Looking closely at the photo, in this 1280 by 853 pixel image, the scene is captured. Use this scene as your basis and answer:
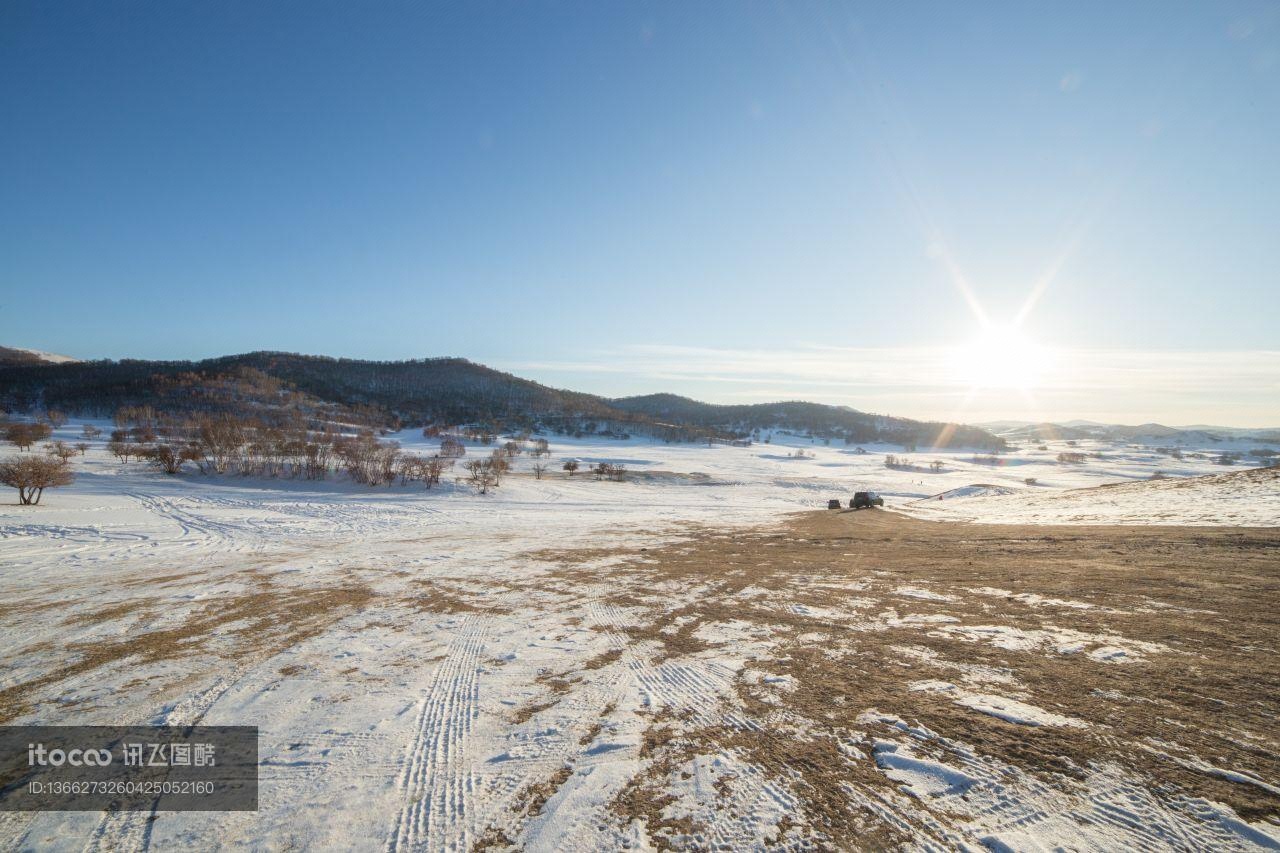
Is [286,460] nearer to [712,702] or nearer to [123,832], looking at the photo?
[123,832]

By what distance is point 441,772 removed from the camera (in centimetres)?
432

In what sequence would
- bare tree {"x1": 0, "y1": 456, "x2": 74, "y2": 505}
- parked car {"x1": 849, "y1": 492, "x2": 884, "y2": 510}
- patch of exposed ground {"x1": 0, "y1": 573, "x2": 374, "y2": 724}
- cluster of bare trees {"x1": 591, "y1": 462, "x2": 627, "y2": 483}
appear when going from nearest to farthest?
1. patch of exposed ground {"x1": 0, "y1": 573, "x2": 374, "y2": 724}
2. bare tree {"x1": 0, "y1": 456, "x2": 74, "y2": 505}
3. parked car {"x1": 849, "y1": 492, "x2": 884, "y2": 510}
4. cluster of bare trees {"x1": 591, "y1": 462, "x2": 627, "y2": 483}

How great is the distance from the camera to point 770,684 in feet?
18.4

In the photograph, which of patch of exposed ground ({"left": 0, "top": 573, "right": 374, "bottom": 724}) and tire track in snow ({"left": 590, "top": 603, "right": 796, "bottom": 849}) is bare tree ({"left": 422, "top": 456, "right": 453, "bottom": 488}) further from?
tire track in snow ({"left": 590, "top": 603, "right": 796, "bottom": 849})

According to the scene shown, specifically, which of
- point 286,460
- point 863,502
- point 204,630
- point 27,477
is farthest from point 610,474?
point 204,630

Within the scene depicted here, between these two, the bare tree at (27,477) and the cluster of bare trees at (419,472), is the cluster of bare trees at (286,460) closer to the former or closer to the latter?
the cluster of bare trees at (419,472)

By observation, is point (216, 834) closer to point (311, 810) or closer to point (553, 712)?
point (311, 810)

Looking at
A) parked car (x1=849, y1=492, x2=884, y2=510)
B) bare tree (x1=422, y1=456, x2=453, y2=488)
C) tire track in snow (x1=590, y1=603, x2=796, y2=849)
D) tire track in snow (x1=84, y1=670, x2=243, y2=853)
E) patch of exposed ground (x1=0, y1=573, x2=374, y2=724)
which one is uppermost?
tire track in snow (x1=590, y1=603, x2=796, y2=849)

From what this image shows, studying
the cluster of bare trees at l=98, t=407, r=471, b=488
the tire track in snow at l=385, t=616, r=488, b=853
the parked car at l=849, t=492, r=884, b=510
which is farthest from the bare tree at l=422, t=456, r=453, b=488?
the tire track in snow at l=385, t=616, r=488, b=853

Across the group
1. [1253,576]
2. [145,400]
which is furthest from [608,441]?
[1253,576]

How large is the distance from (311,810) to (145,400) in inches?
7789

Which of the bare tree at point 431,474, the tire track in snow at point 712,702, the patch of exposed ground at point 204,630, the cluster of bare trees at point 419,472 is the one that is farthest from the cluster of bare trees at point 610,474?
the tire track in snow at point 712,702

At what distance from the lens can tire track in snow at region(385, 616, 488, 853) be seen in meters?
3.60

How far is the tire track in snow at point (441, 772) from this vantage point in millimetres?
3596
